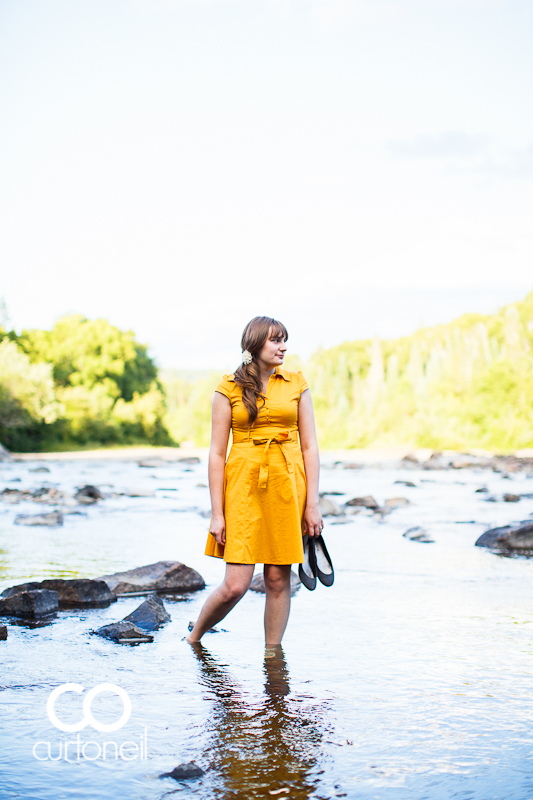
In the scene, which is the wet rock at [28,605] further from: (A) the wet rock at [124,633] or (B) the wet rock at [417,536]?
(B) the wet rock at [417,536]

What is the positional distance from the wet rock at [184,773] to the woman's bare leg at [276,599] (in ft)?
5.54

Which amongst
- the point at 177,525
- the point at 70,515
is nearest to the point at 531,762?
the point at 177,525

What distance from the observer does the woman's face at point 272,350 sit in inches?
178

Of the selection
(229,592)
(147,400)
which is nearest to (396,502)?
(229,592)

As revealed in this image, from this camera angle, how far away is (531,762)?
309cm

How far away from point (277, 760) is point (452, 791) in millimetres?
718

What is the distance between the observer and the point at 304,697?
3.93 m

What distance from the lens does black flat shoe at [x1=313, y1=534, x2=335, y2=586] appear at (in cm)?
466

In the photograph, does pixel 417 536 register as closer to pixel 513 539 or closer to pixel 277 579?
pixel 513 539

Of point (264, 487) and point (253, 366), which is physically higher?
point (253, 366)

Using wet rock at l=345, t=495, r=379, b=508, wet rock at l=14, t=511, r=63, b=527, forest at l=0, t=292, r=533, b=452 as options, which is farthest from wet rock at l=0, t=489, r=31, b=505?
forest at l=0, t=292, r=533, b=452

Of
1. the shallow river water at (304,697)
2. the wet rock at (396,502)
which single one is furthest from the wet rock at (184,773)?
the wet rock at (396,502)

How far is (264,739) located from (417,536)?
7.94 m

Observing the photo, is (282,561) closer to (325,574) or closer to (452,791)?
(325,574)
